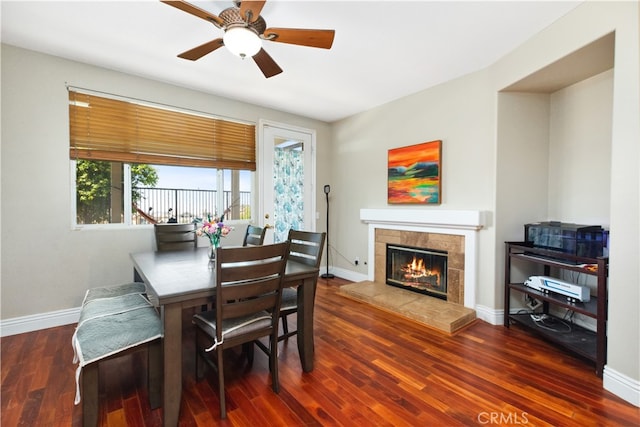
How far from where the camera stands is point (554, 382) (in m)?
1.92

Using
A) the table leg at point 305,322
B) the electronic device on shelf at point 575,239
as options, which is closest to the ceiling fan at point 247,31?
the table leg at point 305,322

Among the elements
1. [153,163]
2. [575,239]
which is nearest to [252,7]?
[153,163]

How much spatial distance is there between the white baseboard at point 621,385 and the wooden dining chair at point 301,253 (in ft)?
Answer: 6.48

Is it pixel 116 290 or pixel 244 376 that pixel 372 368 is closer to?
pixel 244 376

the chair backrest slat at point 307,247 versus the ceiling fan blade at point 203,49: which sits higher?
the ceiling fan blade at point 203,49

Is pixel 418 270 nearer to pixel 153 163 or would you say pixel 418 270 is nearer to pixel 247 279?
pixel 247 279

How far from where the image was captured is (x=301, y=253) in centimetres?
236

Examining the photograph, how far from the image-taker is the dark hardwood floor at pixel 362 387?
1606 millimetres

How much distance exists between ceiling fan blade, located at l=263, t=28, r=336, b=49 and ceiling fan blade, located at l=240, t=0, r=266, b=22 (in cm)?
14

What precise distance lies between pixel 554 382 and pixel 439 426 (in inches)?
39.8

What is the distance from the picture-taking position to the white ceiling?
2.06 m

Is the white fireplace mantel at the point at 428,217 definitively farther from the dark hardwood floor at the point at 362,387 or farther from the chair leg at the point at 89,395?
the chair leg at the point at 89,395

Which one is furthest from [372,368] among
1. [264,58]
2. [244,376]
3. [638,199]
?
[264,58]

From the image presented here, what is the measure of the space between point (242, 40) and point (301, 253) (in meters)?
1.56
